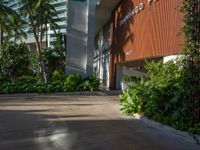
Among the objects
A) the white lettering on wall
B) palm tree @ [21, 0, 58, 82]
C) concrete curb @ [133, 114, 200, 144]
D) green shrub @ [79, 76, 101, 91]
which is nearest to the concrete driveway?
concrete curb @ [133, 114, 200, 144]

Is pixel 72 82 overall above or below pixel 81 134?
above

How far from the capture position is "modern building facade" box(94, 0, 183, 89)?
18266 millimetres

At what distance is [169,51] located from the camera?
721 inches

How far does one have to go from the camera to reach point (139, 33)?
25172 mm

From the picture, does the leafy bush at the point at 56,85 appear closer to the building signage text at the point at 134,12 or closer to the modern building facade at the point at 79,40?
the modern building facade at the point at 79,40

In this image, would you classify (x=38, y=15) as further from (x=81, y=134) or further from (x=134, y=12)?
(x=81, y=134)

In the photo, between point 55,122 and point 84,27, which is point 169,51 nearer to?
point 55,122

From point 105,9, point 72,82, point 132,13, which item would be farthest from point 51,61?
point 132,13

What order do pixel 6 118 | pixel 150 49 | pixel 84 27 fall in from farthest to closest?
pixel 84 27 → pixel 150 49 → pixel 6 118

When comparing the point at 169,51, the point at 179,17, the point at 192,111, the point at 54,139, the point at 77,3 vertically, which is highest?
the point at 77,3

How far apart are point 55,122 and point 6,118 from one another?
2.20m

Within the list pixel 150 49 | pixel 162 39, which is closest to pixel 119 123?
pixel 162 39

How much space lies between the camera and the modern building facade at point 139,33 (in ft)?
59.9

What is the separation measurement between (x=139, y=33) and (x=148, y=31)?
2.74m
